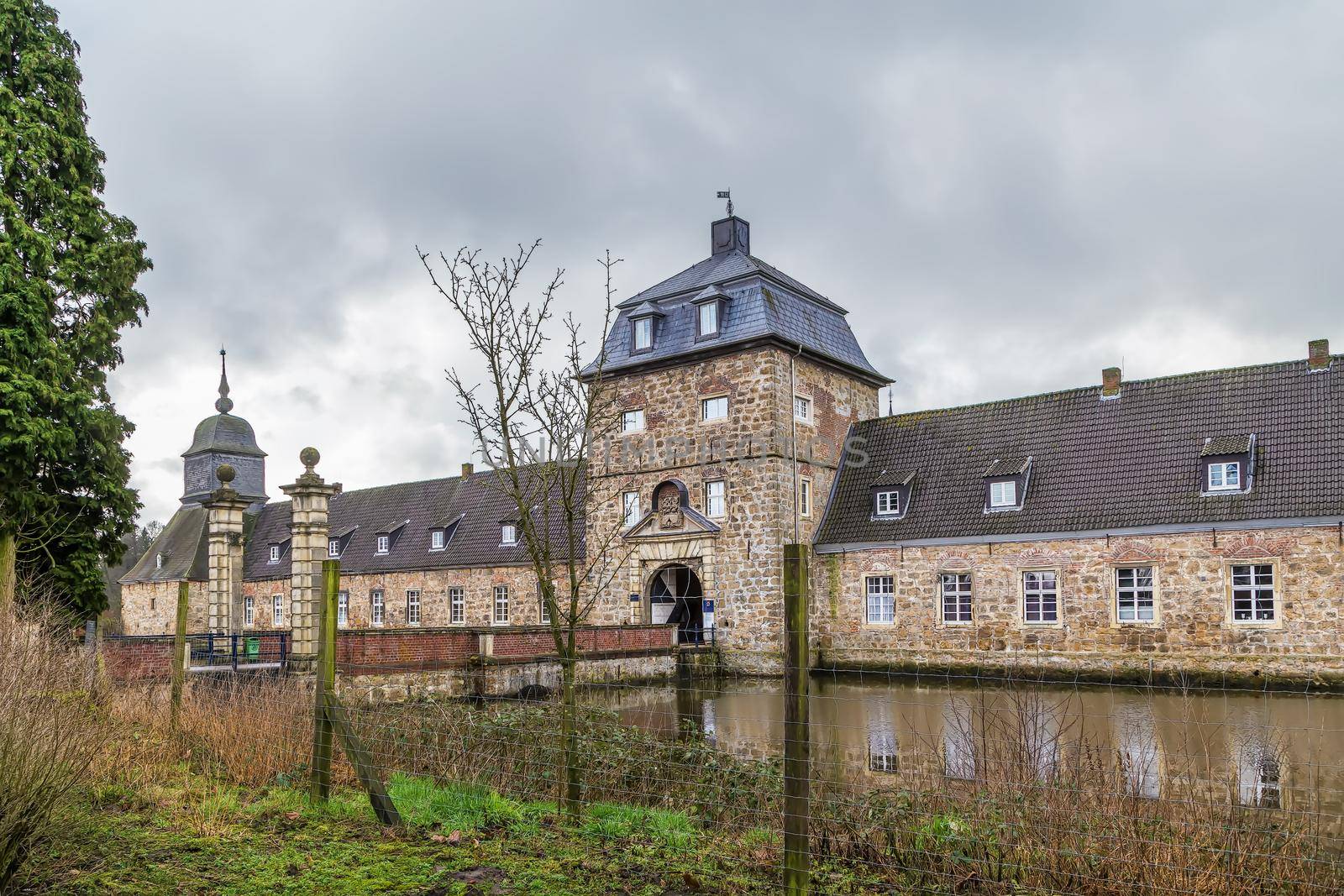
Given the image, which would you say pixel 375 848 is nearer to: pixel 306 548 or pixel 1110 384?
pixel 306 548

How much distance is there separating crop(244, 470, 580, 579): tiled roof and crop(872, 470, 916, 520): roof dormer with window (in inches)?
359

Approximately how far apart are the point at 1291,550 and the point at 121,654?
20.2 m

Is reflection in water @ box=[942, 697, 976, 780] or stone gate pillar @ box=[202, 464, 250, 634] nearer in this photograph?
reflection in water @ box=[942, 697, 976, 780]

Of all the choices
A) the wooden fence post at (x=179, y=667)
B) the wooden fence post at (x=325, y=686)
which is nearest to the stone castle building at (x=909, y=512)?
the wooden fence post at (x=179, y=667)

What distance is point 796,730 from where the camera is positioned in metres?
4.48

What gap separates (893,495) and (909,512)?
73 centimetres

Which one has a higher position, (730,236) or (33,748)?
(730,236)

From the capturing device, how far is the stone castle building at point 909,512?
19.5 meters

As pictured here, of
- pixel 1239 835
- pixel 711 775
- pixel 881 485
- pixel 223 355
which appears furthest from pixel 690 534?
pixel 223 355

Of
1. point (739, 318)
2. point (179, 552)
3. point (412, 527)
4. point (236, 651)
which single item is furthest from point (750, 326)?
point (179, 552)

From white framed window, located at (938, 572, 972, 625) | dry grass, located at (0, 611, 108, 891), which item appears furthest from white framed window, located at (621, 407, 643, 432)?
dry grass, located at (0, 611, 108, 891)

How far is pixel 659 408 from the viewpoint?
88.7 ft

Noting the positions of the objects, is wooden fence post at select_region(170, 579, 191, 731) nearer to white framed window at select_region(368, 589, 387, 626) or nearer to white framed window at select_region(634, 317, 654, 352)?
white framed window at select_region(634, 317, 654, 352)

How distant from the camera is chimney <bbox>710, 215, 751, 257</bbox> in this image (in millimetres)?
29578
